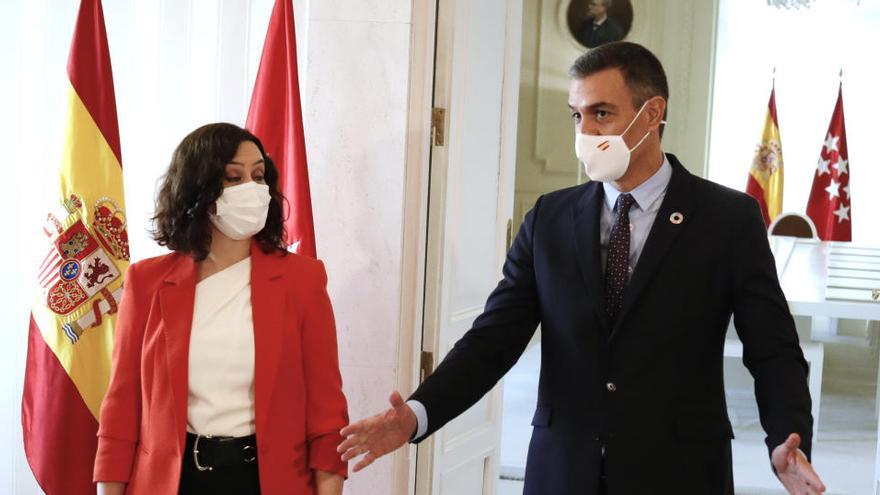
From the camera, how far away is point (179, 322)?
2.07 metres

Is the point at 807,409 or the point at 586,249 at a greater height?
the point at 586,249

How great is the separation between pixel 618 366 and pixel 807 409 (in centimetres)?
34

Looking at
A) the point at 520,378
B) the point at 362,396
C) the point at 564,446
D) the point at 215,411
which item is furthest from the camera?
the point at 520,378

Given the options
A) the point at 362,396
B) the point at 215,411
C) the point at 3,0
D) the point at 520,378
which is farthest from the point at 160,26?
the point at 520,378

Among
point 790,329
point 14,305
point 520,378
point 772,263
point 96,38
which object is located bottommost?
point 520,378

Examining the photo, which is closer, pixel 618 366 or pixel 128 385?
pixel 618 366

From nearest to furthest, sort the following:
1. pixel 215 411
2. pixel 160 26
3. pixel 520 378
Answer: pixel 215 411, pixel 160 26, pixel 520 378

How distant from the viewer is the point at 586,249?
6.32 feet

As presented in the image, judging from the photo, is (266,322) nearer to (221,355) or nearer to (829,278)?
(221,355)

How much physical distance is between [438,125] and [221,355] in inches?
48.0

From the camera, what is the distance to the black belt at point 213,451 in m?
2.03

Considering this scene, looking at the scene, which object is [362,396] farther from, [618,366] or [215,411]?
[618,366]

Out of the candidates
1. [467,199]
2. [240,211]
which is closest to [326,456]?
[240,211]

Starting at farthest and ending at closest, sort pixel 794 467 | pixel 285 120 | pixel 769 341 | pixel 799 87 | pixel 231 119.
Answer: pixel 799 87 < pixel 231 119 < pixel 285 120 < pixel 769 341 < pixel 794 467
